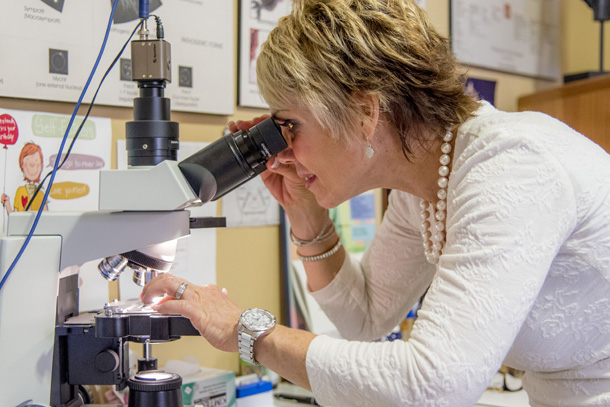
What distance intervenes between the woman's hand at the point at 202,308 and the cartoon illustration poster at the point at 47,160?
1.06ft

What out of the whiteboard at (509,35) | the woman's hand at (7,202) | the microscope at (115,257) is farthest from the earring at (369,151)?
the whiteboard at (509,35)

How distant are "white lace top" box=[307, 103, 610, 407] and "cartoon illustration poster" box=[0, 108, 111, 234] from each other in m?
0.64

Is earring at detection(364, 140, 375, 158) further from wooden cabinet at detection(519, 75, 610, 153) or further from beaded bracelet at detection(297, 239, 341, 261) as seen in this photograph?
wooden cabinet at detection(519, 75, 610, 153)

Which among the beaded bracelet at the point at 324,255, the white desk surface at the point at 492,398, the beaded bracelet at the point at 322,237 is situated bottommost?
the white desk surface at the point at 492,398

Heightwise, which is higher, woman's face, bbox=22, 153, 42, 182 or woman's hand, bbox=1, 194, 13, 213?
woman's face, bbox=22, 153, 42, 182

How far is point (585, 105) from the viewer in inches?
81.4

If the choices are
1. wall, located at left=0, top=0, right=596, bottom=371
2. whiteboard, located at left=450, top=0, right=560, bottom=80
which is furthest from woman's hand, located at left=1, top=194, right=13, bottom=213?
whiteboard, located at left=450, top=0, right=560, bottom=80

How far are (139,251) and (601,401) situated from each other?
77 centimetres

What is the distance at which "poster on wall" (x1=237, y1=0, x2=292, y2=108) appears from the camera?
1.61 m

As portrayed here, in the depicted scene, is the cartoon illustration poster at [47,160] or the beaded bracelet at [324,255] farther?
the beaded bracelet at [324,255]

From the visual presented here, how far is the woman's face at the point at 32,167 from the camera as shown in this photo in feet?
4.13

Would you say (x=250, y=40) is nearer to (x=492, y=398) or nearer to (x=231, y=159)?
(x=231, y=159)

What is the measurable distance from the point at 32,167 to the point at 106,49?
29 cm

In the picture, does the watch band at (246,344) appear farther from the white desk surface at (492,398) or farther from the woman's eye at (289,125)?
the white desk surface at (492,398)
